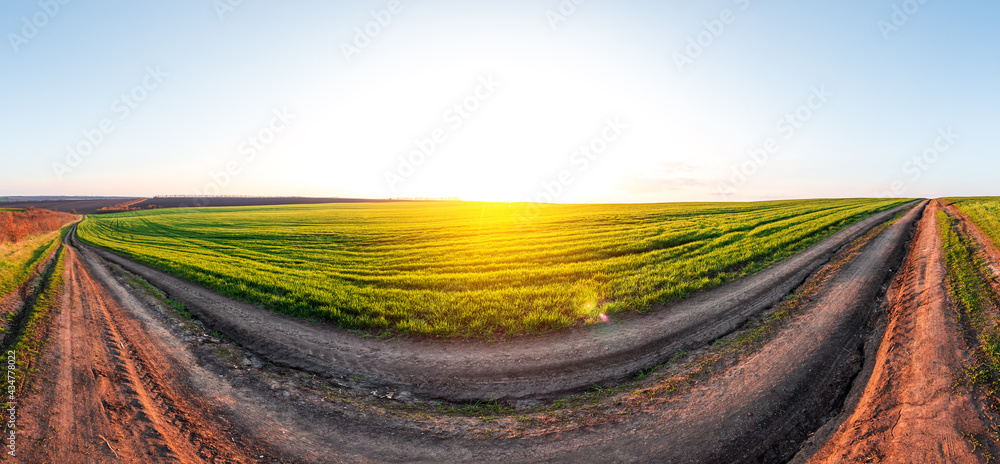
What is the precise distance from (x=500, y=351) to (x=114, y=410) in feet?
20.6

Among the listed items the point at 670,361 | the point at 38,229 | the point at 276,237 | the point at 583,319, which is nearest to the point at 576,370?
the point at 670,361

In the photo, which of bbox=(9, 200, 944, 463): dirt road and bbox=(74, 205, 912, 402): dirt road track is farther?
bbox=(74, 205, 912, 402): dirt road track

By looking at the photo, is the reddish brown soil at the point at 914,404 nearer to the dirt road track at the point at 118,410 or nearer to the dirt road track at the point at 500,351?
the dirt road track at the point at 500,351

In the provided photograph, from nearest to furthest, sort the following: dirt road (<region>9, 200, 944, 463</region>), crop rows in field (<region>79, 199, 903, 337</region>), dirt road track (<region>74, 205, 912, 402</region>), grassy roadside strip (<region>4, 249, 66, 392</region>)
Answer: dirt road (<region>9, 200, 944, 463</region>), grassy roadside strip (<region>4, 249, 66, 392</region>), dirt road track (<region>74, 205, 912, 402</region>), crop rows in field (<region>79, 199, 903, 337</region>)

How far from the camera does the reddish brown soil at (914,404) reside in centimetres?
412

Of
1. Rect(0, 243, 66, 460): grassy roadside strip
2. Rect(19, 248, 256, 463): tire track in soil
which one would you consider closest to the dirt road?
Rect(19, 248, 256, 463): tire track in soil

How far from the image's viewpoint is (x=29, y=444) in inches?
172

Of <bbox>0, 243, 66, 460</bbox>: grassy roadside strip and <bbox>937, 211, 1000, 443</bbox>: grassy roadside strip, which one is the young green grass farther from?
<bbox>937, 211, 1000, 443</bbox>: grassy roadside strip

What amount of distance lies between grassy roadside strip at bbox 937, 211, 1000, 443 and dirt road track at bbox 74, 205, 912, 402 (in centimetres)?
327

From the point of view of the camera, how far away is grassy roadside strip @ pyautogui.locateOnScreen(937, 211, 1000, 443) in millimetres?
4921

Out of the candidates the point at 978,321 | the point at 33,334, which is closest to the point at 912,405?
the point at 978,321

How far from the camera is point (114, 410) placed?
5.14 meters

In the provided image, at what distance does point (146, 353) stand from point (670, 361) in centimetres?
1091

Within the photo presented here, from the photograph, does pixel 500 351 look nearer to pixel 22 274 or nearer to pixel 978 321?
pixel 978 321
